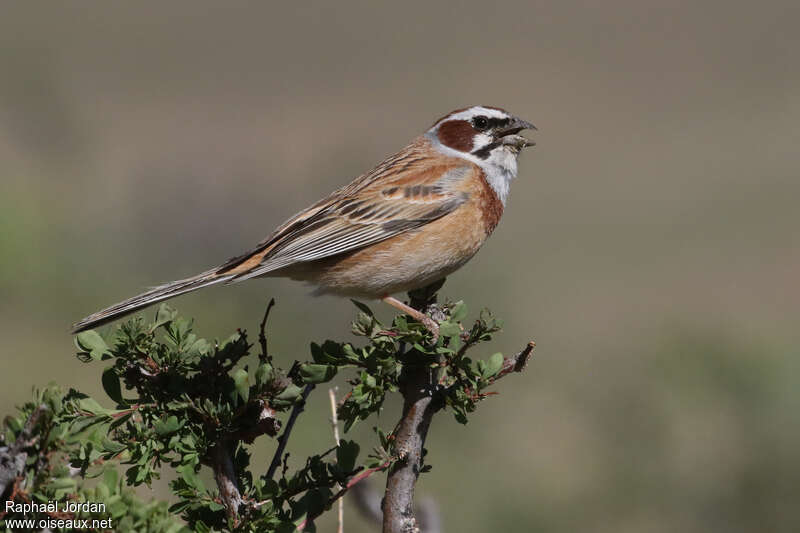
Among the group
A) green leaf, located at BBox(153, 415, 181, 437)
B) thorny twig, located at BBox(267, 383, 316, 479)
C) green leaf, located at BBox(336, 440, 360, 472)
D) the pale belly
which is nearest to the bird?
the pale belly

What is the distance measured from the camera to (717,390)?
22.6 feet

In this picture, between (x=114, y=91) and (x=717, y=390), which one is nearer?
(x=717, y=390)

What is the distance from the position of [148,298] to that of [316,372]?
1550 mm

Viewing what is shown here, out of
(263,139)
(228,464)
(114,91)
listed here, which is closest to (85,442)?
(228,464)

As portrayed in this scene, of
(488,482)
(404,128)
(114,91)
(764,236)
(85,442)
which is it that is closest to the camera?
(85,442)

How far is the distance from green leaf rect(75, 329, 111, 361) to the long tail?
11.4 inches

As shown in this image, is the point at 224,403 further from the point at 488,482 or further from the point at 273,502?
the point at 488,482

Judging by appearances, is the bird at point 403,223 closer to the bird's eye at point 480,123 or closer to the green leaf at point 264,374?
the bird's eye at point 480,123

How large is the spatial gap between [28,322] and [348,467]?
227 inches

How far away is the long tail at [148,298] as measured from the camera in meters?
3.98

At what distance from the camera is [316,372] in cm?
331

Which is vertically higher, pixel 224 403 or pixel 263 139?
pixel 263 139

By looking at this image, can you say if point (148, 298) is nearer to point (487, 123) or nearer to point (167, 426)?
point (167, 426)

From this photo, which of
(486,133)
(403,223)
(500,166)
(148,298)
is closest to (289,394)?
(148,298)
